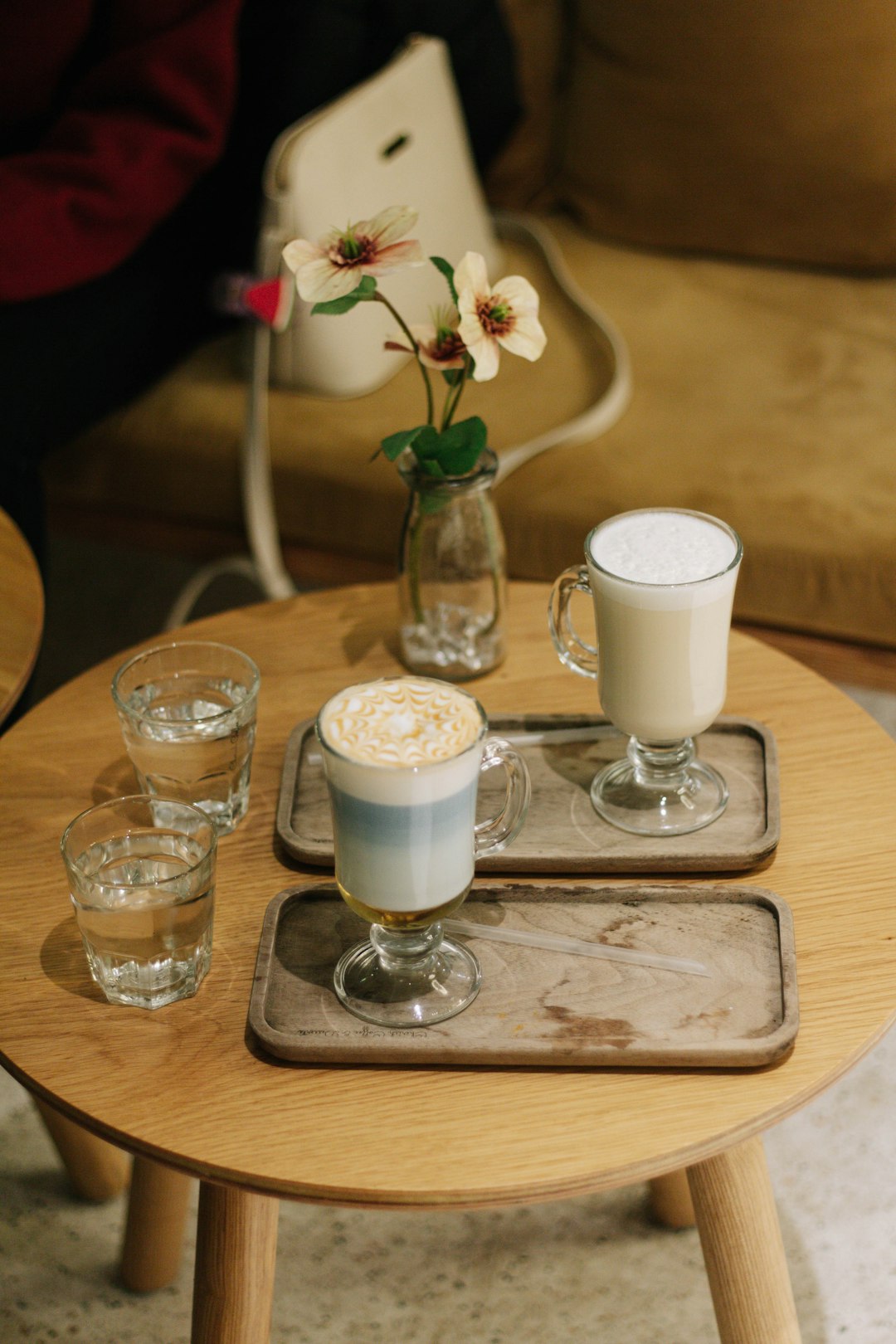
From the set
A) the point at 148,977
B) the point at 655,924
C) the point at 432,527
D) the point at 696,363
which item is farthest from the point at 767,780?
the point at 696,363

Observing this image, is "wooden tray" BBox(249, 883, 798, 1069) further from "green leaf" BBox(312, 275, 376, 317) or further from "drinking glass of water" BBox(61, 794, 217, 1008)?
"green leaf" BBox(312, 275, 376, 317)

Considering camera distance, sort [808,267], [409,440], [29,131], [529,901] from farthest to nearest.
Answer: [808,267], [29,131], [409,440], [529,901]

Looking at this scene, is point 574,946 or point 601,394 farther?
point 601,394

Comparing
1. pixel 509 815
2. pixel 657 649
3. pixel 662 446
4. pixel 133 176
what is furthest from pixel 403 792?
pixel 133 176

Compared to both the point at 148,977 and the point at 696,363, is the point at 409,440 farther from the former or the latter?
the point at 696,363

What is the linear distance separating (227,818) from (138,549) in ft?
3.16

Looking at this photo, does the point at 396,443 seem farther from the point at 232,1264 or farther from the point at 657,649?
the point at 232,1264

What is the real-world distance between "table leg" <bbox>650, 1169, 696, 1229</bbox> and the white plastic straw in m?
0.42

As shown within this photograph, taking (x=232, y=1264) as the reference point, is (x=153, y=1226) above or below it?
below

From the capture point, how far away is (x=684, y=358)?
1802mm

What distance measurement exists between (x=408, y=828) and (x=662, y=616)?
238 mm

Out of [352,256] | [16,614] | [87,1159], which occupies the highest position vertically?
[352,256]

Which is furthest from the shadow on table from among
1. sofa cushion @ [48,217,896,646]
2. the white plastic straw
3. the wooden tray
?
sofa cushion @ [48,217,896,646]

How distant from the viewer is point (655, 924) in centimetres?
83
